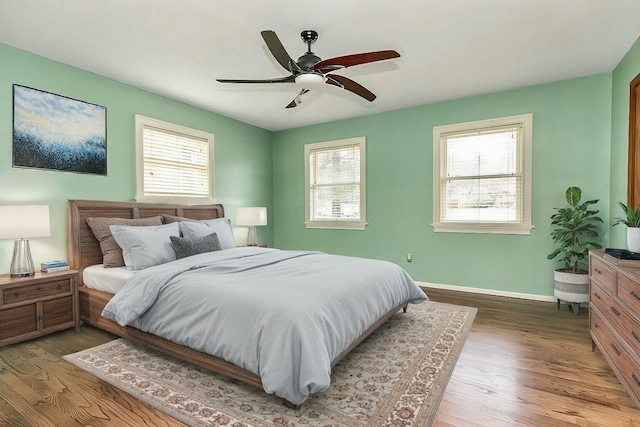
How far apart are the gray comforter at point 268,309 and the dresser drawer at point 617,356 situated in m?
1.49

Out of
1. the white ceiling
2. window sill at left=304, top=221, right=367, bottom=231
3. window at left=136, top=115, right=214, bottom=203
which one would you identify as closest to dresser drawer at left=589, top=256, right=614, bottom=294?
the white ceiling

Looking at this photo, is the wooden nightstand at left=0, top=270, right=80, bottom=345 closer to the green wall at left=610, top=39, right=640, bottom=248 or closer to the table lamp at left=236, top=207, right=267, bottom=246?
the table lamp at left=236, top=207, right=267, bottom=246

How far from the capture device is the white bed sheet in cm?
287

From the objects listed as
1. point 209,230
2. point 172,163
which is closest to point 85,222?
point 209,230

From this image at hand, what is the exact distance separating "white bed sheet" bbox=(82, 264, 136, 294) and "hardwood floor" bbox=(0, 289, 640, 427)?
442 millimetres

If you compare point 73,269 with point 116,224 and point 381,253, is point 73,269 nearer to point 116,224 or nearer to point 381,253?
point 116,224

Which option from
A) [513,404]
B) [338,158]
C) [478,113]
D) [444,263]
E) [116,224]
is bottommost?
[513,404]

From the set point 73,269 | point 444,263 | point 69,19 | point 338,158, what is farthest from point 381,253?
point 69,19

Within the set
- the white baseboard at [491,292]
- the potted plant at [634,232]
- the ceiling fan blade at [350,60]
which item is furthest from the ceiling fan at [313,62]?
the white baseboard at [491,292]

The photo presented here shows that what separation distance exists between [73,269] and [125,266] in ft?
1.71

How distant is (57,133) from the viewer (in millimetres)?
3191

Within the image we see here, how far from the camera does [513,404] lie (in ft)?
6.26

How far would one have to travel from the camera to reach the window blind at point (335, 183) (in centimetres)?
531

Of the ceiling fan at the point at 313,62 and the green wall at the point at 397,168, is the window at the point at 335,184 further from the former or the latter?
the ceiling fan at the point at 313,62
